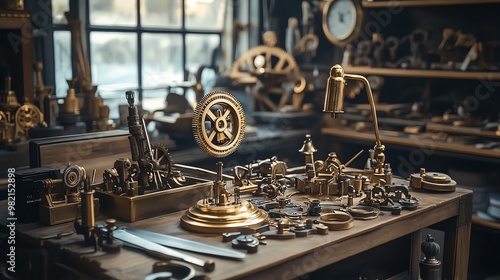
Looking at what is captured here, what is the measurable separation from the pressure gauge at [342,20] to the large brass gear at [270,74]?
38cm

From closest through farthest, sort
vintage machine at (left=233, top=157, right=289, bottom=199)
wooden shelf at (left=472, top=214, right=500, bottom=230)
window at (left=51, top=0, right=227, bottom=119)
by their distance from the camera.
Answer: vintage machine at (left=233, top=157, right=289, bottom=199)
wooden shelf at (left=472, top=214, right=500, bottom=230)
window at (left=51, top=0, right=227, bottom=119)

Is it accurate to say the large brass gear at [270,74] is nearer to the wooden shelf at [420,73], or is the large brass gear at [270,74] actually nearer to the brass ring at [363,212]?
the wooden shelf at [420,73]

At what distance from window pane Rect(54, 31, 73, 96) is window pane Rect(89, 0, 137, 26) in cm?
27

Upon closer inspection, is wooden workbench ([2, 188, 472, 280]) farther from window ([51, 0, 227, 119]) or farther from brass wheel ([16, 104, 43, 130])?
window ([51, 0, 227, 119])

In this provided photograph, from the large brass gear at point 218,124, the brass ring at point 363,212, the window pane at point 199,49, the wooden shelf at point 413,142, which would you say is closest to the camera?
the large brass gear at point 218,124

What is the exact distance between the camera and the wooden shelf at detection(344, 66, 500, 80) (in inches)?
171

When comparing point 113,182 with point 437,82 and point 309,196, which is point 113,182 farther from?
point 437,82

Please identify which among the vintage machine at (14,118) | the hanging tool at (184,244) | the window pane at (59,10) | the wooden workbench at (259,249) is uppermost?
the window pane at (59,10)

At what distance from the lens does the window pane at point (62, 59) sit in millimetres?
4383

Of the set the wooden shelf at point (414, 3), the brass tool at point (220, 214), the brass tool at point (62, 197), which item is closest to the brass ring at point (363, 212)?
the brass tool at point (220, 214)

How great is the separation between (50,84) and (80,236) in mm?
2238

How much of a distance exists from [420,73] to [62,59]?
2490 millimetres

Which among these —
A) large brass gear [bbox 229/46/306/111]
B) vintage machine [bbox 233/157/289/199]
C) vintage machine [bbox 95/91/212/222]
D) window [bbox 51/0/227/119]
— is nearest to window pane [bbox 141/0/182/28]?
window [bbox 51/0/227/119]

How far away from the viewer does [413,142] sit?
4.57 meters
